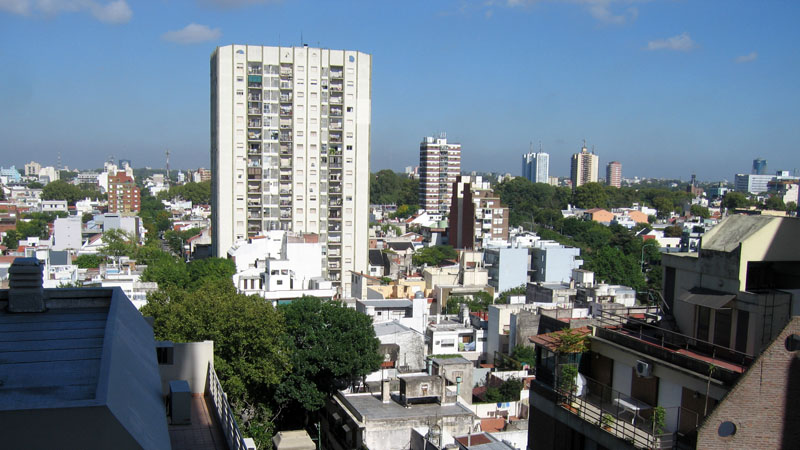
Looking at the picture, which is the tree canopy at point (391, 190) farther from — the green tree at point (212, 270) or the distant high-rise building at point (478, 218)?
the green tree at point (212, 270)

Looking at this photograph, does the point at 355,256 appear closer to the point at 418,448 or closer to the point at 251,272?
the point at 251,272

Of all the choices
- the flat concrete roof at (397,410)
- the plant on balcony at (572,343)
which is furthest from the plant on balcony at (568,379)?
the flat concrete roof at (397,410)

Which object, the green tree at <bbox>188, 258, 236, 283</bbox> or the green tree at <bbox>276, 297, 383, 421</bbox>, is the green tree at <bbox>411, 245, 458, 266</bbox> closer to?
the green tree at <bbox>188, 258, 236, 283</bbox>

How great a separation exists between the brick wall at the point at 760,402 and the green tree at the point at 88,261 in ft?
161

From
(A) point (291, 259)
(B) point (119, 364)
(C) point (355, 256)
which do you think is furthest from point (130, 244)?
(B) point (119, 364)

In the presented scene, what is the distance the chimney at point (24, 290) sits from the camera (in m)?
7.07

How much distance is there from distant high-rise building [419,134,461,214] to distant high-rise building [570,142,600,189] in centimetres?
7238

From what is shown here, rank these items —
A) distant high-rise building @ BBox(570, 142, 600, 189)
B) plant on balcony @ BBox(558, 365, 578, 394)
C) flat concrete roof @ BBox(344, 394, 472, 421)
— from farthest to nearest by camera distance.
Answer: distant high-rise building @ BBox(570, 142, 600, 189) < flat concrete roof @ BBox(344, 394, 472, 421) < plant on balcony @ BBox(558, 365, 578, 394)

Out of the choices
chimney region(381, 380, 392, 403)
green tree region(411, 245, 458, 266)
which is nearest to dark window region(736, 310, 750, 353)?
Answer: chimney region(381, 380, 392, 403)

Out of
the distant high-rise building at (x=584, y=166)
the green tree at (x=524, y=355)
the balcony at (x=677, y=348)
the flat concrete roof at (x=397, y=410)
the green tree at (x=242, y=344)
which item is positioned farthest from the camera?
the distant high-rise building at (x=584, y=166)

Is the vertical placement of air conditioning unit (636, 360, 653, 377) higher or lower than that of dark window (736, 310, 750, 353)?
lower

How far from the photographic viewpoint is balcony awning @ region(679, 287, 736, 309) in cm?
656

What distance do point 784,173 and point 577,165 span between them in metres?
47.8

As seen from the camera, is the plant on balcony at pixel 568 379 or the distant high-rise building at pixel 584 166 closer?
the plant on balcony at pixel 568 379
